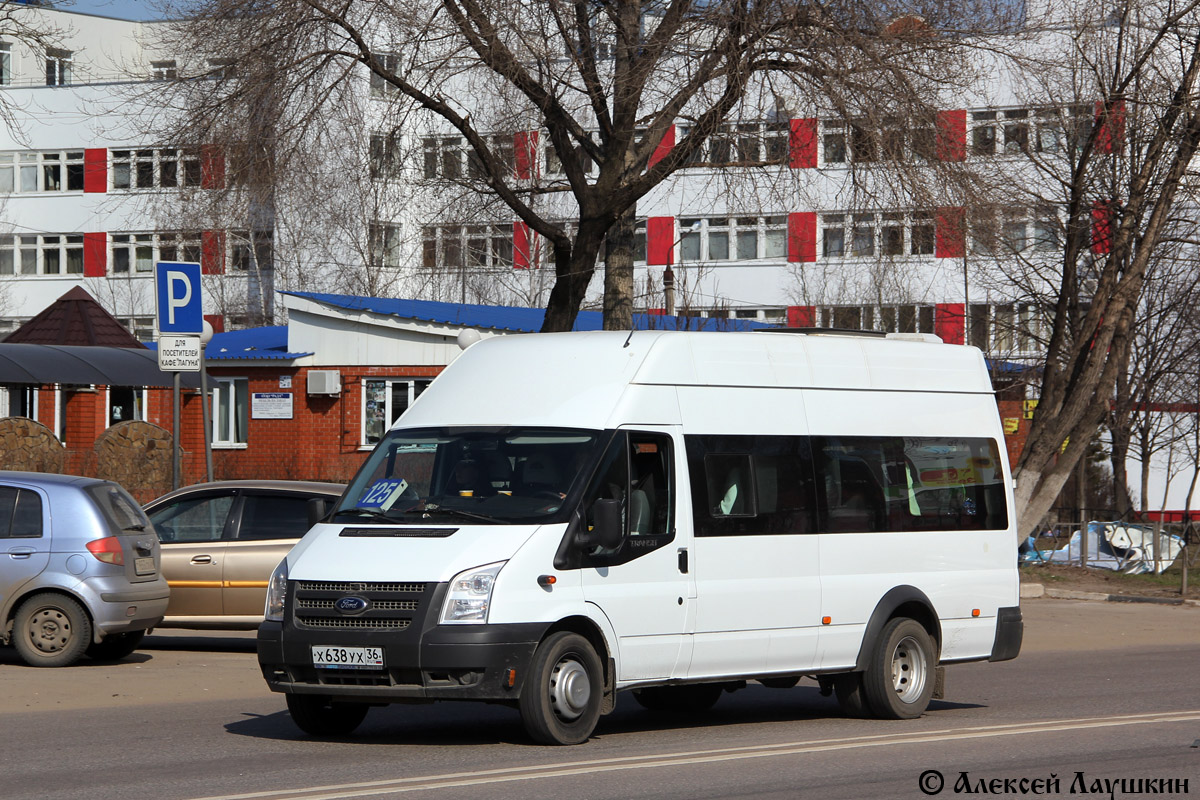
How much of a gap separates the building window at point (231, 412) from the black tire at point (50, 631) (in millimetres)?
25541

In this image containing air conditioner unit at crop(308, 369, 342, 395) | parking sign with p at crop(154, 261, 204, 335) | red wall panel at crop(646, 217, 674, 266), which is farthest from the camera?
red wall panel at crop(646, 217, 674, 266)

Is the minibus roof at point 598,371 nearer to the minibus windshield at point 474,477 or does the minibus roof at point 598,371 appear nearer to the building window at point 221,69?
A: the minibus windshield at point 474,477

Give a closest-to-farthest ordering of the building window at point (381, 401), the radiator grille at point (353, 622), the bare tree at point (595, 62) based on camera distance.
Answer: the radiator grille at point (353, 622) → the bare tree at point (595, 62) → the building window at point (381, 401)

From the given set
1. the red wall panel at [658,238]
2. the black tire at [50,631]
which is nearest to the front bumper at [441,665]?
the black tire at [50,631]

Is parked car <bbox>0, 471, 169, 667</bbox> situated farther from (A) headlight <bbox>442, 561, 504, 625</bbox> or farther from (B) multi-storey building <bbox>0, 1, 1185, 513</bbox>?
(A) headlight <bbox>442, 561, 504, 625</bbox>

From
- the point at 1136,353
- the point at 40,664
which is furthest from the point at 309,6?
the point at 1136,353

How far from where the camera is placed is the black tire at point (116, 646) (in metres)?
14.3

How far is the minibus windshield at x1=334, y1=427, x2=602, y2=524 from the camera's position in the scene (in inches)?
373

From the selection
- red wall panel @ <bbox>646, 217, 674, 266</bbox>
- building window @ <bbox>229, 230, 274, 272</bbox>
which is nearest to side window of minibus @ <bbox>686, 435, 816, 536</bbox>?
red wall panel @ <bbox>646, 217, 674, 266</bbox>

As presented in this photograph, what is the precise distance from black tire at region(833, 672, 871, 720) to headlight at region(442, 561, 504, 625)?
326cm

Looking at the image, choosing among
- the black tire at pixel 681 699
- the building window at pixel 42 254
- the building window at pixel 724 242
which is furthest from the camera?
the building window at pixel 42 254

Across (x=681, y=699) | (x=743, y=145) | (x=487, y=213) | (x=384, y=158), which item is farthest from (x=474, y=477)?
(x=487, y=213)

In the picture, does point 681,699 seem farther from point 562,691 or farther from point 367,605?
point 367,605

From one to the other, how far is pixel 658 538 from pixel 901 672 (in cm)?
254
